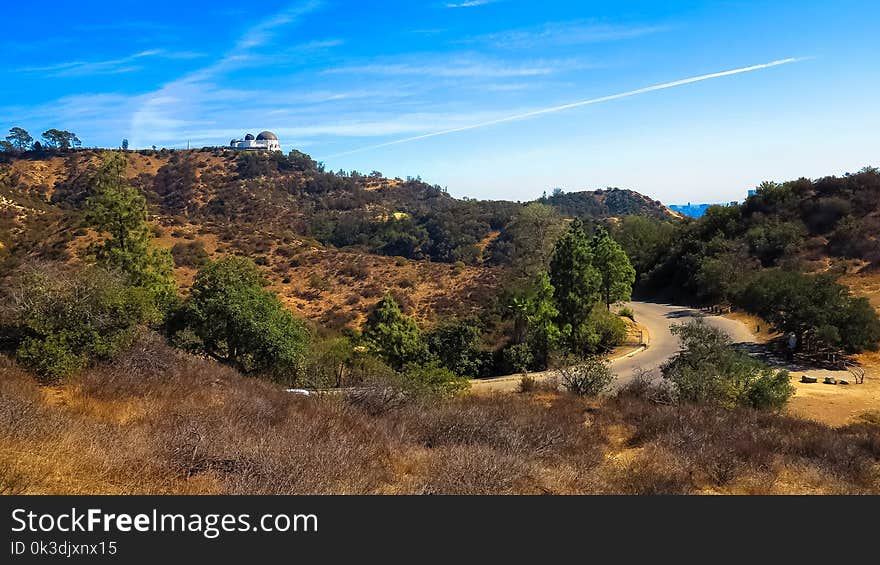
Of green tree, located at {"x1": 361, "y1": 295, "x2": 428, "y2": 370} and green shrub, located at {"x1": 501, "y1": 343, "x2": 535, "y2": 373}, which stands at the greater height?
green tree, located at {"x1": 361, "y1": 295, "x2": 428, "y2": 370}

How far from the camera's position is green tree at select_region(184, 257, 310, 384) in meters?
15.9

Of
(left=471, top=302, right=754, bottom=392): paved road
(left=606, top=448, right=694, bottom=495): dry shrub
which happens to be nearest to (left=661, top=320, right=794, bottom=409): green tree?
(left=471, top=302, right=754, bottom=392): paved road

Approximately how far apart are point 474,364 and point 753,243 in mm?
40516

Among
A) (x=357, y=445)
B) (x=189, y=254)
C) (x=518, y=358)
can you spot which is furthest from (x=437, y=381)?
(x=189, y=254)

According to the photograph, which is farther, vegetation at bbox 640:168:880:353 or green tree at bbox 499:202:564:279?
green tree at bbox 499:202:564:279

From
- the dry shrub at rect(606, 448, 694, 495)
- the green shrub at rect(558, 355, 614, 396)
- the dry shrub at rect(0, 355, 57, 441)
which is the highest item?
the dry shrub at rect(0, 355, 57, 441)

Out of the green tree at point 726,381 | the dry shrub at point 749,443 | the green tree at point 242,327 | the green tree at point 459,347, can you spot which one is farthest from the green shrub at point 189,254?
the dry shrub at point 749,443

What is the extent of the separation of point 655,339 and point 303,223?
73704 mm

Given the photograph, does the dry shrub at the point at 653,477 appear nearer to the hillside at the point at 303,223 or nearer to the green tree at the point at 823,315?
the green tree at the point at 823,315

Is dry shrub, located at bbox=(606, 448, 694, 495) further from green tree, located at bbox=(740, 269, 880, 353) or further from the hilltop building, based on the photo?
the hilltop building

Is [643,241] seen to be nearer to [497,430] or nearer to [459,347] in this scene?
[459,347]

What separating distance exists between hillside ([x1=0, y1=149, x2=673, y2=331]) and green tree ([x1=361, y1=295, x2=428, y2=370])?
1067 centimetres

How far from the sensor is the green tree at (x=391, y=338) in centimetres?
2312
